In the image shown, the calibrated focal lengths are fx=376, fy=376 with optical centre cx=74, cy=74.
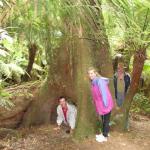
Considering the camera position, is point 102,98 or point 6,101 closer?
point 102,98

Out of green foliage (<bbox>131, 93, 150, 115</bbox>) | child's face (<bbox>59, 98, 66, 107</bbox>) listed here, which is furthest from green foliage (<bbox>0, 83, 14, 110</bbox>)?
green foliage (<bbox>131, 93, 150, 115</bbox>)

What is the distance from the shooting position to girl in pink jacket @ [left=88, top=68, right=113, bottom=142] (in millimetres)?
6699

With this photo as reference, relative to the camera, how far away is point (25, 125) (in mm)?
8625

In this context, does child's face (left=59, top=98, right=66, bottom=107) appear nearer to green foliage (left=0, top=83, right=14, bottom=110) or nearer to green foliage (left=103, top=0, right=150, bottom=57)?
green foliage (left=0, top=83, right=14, bottom=110)

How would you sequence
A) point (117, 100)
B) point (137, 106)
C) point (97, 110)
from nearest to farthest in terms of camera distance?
point (97, 110) < point (117, 100) < point (137, 106)

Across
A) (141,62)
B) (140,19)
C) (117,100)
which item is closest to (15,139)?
(117,100)

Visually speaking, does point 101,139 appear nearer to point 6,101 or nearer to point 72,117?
point 72,117

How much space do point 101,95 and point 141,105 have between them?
522 centimetres

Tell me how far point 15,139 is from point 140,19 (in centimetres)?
354

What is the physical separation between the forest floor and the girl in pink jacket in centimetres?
22

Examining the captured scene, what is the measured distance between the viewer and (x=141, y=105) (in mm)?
11680

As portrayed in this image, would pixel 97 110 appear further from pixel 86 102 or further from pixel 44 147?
pixel 44 147

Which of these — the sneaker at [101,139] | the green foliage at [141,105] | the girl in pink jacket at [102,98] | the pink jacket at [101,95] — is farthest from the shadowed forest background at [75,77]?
the green foliage at [141,105]

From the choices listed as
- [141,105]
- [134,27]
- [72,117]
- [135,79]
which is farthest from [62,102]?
[141,105]
